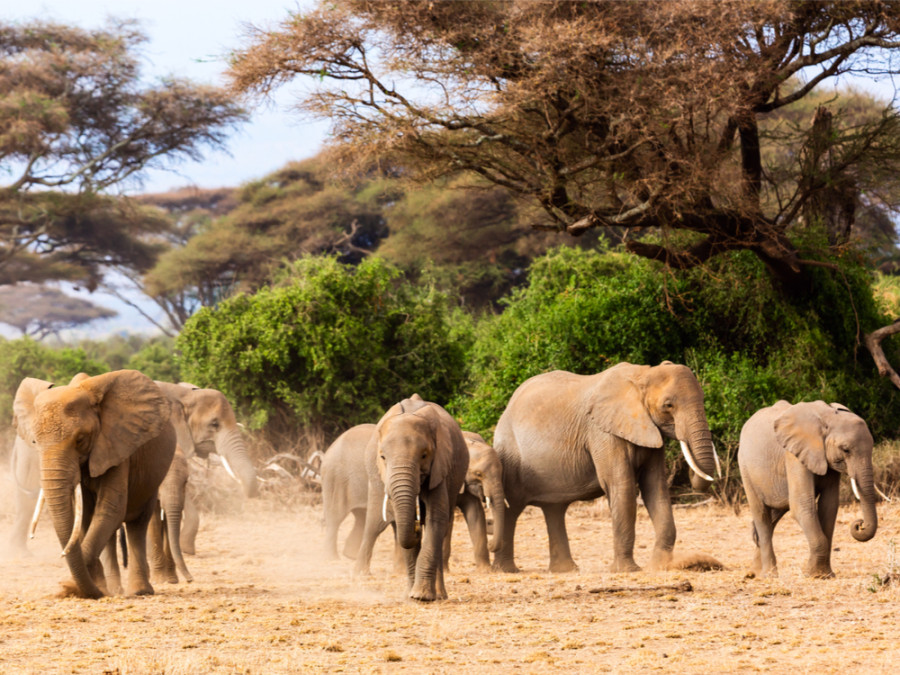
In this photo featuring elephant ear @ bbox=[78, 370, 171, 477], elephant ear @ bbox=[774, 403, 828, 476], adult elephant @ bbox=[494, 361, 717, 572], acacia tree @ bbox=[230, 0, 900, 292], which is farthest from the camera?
acacia tree @ bbox=[230, 0, 900, 292]

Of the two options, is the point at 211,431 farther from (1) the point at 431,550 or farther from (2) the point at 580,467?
(1) the point at 431,550

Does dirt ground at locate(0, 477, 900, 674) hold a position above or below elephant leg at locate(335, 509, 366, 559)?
below

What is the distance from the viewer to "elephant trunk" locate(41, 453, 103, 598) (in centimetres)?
764

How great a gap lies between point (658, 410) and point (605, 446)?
23.3 inches

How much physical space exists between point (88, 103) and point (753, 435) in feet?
84.6

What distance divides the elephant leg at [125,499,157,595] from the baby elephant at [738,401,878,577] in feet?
15.6

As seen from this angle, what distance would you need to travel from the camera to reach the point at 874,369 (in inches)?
625

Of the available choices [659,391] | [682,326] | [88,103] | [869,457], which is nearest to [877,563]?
[869,457]

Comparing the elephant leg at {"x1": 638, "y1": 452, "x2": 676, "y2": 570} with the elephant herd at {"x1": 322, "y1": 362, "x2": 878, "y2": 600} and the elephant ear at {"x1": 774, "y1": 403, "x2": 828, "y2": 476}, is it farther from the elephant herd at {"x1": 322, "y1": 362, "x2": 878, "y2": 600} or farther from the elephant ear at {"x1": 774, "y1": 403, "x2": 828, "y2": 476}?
the elephant ear at {"x1": 774, "y1": 403, "x2": 828, "y2": 476}

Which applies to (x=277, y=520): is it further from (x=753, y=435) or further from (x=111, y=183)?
(x=111, y=183)

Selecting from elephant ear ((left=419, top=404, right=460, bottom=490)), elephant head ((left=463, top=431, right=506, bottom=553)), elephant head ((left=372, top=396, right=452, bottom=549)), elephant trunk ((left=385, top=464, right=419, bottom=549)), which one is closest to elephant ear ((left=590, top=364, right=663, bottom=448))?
elephant head ((left=463, top=431, right=506, bottom=553))

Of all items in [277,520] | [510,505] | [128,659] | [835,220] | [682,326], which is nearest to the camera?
[128,659]

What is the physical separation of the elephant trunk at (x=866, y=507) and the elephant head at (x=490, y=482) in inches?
118

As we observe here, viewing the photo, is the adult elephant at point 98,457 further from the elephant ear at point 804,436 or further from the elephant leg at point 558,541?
the elephant ear at point 804,436
